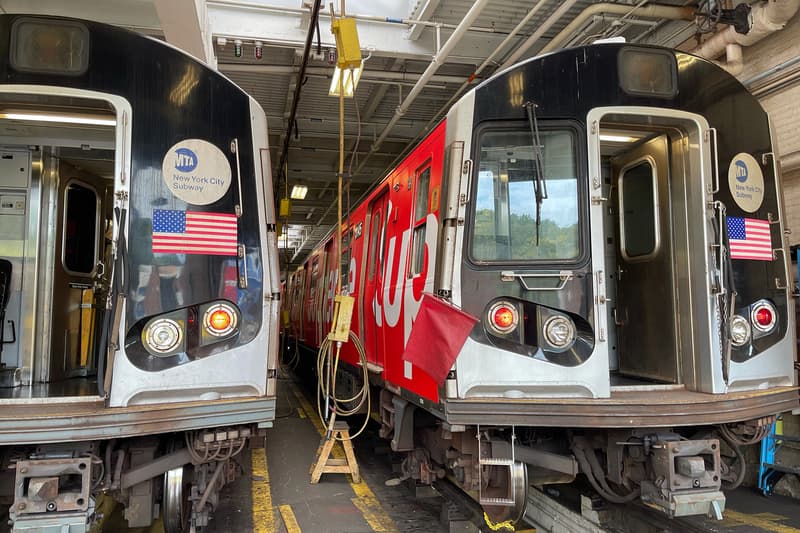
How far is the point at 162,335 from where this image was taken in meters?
3.44

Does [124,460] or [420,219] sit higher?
[420,219]

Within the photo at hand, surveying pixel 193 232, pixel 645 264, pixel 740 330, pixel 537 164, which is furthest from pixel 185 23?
pixel 740 330

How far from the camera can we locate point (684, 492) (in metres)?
3.48

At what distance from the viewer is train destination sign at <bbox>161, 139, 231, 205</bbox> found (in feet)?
11.6

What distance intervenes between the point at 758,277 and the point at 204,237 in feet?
12.5

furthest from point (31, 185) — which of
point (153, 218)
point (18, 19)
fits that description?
Result: point (153, 218)

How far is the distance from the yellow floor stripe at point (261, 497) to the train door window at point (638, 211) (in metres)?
3.81

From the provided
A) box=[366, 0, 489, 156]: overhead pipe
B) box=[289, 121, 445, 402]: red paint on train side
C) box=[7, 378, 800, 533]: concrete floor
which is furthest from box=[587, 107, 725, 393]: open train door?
box=[366, 0, 489, 156]: overhead pipe

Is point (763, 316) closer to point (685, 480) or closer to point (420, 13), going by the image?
point (685, 480)

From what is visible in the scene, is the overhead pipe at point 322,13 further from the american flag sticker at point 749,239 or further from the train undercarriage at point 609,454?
the train undercarriage at point 609,454

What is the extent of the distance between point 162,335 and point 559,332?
2438 millimetres

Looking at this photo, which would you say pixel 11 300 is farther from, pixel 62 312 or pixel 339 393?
pixel 339 393

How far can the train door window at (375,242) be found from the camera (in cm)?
564

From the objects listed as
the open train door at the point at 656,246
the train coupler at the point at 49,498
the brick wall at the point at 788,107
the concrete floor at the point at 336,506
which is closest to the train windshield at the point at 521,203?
the open train door at the point at 656,246
